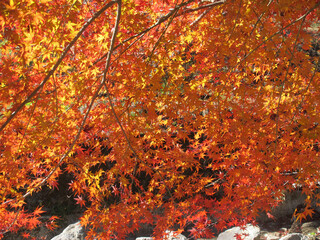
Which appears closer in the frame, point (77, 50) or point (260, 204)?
point (77, 50)

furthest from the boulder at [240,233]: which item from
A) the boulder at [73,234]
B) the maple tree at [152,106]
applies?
the boulder at [73,234]

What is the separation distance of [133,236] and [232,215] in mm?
1872

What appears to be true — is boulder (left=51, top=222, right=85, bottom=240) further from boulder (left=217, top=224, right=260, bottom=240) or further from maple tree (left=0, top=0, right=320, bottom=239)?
boulder (left=217, top=224, right=260, bottom=240)

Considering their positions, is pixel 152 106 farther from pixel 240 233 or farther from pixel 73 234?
pixel 240 233

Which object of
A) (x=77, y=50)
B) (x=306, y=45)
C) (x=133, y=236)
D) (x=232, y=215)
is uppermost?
(x=77, y=50)

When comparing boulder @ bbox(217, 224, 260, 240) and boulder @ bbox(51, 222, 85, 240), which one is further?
boulder @ bbox(217, 224, 260, 240)

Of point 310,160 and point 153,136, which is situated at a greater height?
point 153,136

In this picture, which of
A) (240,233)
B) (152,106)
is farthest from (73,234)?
(152,106)

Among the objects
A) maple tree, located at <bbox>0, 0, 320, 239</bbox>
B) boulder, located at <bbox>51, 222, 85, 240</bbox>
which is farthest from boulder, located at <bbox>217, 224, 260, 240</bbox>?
boulder, located at <bbox>51, 222, 85, 240</bbox>

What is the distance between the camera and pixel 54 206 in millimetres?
4426

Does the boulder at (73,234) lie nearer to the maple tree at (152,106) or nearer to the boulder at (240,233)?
the maple tree at (152,106)

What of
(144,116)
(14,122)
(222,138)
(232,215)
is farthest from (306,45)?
(14,122)

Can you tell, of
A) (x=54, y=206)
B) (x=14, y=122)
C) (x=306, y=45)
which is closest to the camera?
(x=306, y=45)

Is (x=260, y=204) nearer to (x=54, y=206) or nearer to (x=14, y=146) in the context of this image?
(x=14, y=146)
